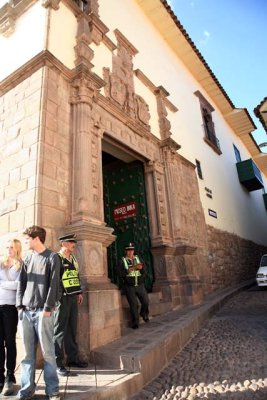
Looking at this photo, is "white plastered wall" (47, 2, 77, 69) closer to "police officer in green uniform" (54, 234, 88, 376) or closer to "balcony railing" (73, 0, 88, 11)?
"balcony railing" (73, 0, 88, 11)

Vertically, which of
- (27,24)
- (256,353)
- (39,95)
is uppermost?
(27,24)

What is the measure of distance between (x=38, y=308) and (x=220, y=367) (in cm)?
218

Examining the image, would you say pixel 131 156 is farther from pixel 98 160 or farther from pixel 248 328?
pixel 248 328

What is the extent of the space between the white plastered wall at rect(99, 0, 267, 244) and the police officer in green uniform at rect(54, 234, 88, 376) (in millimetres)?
5184

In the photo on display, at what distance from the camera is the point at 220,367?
328cm

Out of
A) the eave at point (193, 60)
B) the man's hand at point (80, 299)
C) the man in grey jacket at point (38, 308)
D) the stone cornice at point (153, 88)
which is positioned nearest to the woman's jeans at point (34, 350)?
the man in grey jacket at point (38, 308)

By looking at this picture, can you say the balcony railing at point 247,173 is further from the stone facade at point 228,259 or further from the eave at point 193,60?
the stone facade at point 228,259

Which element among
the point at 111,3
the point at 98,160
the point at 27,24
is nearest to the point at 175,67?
the point at 111,3

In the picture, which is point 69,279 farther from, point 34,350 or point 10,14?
point 10,14

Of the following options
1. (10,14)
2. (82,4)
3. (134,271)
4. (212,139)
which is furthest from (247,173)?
(10,14)

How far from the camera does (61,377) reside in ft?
9.48

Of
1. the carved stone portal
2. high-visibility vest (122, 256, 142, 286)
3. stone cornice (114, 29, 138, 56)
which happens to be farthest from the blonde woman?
stone cornice (114, 29, 138, 56)

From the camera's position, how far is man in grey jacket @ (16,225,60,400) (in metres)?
2.40

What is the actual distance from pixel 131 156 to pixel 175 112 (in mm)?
3418
